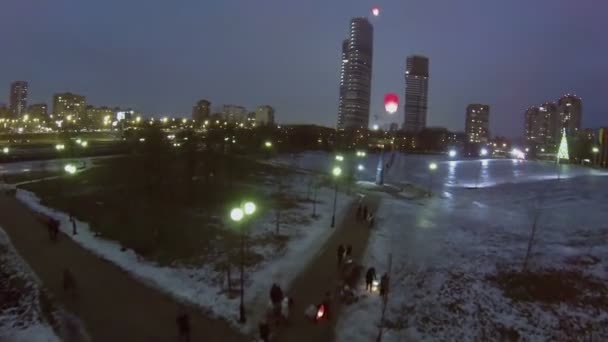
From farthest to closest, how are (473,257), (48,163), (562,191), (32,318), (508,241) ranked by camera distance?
(48,163), (562,191), (508,241), (473,257), (32,318)

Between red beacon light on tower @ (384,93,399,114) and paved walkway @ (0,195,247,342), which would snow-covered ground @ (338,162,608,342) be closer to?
paved walkway @ (0,195,247,342)

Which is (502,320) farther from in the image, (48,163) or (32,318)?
(48,163)

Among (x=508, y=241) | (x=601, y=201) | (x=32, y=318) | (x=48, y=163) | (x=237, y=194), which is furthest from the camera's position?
(x=48, y=163)

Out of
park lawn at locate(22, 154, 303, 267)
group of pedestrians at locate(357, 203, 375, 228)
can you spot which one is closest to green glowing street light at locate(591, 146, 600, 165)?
park lawn at locate(22, 154, 303, 267)

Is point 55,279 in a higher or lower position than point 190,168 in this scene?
lower

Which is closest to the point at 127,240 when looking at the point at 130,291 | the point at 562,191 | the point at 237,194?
the point at 130,291

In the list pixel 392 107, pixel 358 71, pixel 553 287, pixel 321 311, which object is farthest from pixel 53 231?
pixel 358 71

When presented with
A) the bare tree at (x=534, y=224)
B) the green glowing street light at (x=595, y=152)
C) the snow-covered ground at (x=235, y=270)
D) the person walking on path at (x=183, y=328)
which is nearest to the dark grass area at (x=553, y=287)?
the bare tree at (x=534, y=224)
